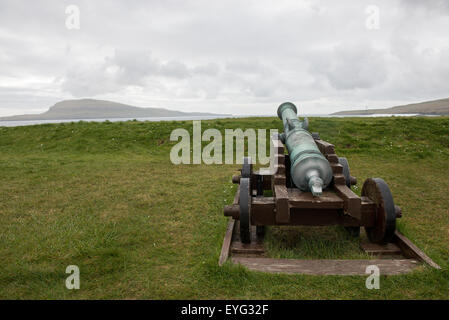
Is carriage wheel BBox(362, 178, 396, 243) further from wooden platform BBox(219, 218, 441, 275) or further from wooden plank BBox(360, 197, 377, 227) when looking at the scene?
wooden platform BBox(219, 218, 441, 275)

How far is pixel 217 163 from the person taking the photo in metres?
12.6

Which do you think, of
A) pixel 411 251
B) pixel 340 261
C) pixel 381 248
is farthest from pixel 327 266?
pixel 411 251

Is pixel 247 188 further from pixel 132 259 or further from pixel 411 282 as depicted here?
pixel 411 282

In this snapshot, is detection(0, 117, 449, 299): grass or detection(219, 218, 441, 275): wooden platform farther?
detection(219, 218, 441, 275): wooden platform

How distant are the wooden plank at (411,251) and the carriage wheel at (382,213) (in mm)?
175

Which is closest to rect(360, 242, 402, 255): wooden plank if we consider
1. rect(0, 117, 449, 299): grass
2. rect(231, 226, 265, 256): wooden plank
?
rect(0, 117, 449, 299): grass

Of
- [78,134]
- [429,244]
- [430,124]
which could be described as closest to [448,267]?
[429,244]

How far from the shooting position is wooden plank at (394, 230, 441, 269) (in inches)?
150

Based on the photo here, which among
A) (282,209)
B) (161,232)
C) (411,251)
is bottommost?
(161,232)

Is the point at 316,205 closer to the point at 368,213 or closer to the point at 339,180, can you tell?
the point at 339,180

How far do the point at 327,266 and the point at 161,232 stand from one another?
2.84 meters

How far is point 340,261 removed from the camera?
156 inches

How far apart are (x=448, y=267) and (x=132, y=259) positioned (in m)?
4.19

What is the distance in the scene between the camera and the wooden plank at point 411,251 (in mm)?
3800
